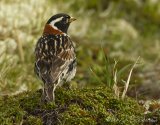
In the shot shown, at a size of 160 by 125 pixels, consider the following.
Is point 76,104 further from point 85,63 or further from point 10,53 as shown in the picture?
point 85,63

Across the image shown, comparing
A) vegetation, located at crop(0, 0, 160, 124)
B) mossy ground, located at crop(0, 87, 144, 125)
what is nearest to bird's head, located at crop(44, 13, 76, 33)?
vegetation, located at crop(0, 0, 160, 124)

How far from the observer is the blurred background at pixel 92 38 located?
10188 mm

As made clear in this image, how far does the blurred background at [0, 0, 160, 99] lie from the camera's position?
33.4ft

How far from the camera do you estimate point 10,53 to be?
1123cm

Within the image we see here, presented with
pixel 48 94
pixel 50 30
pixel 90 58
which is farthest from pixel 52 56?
pixel 90 58

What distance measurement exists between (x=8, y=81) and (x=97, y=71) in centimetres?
218

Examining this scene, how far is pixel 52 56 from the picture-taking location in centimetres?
795

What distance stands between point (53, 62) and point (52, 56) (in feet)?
0.44

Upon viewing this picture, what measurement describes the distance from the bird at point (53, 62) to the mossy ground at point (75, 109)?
0.13 m

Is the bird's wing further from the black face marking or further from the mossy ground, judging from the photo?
the black face marking

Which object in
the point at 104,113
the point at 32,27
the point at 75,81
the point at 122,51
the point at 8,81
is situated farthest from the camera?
the point at 122,51

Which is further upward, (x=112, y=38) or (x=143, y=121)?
(x=143, y=121)

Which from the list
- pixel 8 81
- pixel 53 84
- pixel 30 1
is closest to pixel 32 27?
pixel 30 1

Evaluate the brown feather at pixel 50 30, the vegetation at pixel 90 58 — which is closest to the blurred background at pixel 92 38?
the vegetation at pixel 90 58
